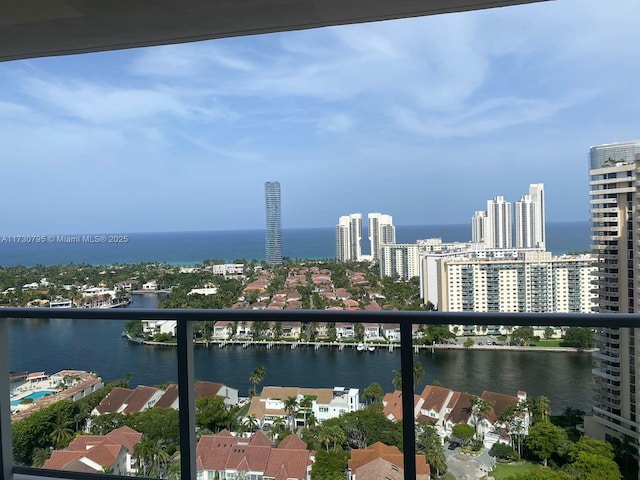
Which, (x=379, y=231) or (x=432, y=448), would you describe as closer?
(x=432, y=448)

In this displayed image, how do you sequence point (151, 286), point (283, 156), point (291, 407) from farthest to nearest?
1. point (283, 156)
2. point (151, 286)
3. point (291, 407)

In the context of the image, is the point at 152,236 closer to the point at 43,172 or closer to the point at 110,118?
the point at 43,172

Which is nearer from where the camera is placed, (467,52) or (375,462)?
(375,462)

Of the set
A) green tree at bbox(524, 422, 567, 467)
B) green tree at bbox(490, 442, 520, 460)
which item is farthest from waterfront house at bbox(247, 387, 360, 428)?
green tree at bbox(524, 422, 567, 467)

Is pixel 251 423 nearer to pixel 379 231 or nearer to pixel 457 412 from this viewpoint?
pixel 457 412

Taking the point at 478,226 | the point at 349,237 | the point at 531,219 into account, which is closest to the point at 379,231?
the point at 349,237

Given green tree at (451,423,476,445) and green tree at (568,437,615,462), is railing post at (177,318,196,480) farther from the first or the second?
green tree at (568,437,615,462)

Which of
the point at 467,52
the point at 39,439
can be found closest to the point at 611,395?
the point at 39,439
